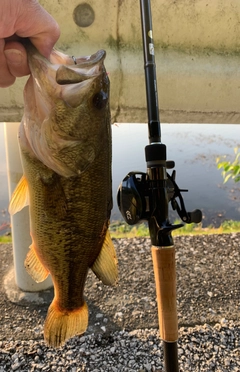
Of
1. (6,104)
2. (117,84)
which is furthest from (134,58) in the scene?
(6,104)

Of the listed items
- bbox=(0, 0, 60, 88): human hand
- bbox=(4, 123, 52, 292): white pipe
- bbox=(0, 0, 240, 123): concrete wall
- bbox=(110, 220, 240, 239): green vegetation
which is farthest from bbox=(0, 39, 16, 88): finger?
bbox=(110, 220, 240, 239): green vegetation

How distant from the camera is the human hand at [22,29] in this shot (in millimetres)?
1316

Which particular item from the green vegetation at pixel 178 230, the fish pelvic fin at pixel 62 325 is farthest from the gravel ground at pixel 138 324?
the fish pelvic fin at pixel 62 325

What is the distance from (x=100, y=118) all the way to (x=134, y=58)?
125 cm

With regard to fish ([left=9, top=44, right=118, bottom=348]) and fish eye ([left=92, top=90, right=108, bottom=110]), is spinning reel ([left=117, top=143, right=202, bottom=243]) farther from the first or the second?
fish eye ([left=92, top=90, right=108, bottom=110])

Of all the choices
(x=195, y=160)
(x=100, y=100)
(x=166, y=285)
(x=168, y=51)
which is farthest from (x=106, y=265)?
(x=195, y=160)

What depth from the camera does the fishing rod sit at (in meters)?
1.72

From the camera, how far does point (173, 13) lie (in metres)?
2.47

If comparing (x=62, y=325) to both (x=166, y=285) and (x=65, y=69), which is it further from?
(x=65, y=69)

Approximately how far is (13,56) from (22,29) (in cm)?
11

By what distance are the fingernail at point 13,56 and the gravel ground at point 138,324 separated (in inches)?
75.9

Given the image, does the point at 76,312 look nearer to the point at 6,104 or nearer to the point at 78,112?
the point at 78,112

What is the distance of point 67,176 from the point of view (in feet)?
4.89

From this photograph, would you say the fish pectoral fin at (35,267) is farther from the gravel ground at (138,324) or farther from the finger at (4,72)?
the gravel ground at (138,324)
